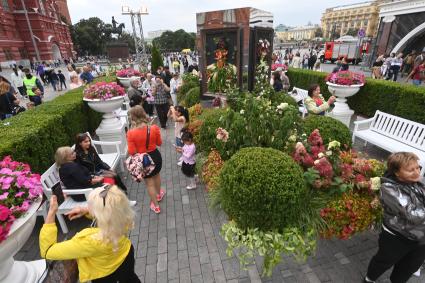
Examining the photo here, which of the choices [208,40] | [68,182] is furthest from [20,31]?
[68,182]

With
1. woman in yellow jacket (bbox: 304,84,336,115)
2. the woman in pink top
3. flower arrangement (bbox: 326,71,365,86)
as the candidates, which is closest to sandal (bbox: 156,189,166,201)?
the woman in pink top

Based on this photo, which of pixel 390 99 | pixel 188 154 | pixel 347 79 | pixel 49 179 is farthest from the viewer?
pixel 347 79

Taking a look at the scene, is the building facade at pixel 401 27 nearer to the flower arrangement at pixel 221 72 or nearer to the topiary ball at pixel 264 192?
the flower arrangement at pixel 221 72

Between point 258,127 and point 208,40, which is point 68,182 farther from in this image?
point 208,40

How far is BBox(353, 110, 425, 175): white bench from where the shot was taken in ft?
15.8

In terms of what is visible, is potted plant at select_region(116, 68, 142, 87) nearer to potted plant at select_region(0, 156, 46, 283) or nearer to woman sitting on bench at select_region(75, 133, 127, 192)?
woman sitting on bench at select_region(75, 133, 127, 192)

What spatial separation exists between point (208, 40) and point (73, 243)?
6746 millimetres

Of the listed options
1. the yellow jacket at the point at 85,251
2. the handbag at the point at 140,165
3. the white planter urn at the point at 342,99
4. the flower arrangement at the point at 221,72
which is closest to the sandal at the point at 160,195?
the handbag at the point at 140,165

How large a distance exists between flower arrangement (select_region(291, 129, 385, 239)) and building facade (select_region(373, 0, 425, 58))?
72.5 ft

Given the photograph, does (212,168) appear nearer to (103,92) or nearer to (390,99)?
(103,92)

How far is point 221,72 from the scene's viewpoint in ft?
Answer: 24.2

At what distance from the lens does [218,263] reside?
3.14 meters

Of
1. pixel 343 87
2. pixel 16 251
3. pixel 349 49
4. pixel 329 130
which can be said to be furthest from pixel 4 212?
pixel 349 49

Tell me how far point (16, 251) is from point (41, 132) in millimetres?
2426
